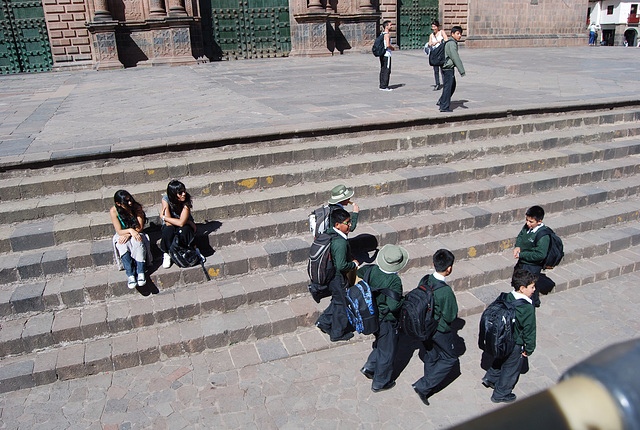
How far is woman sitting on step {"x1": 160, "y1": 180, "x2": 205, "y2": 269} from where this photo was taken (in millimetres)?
5605

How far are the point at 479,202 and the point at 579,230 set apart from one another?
4.56ft

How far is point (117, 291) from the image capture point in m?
5.50

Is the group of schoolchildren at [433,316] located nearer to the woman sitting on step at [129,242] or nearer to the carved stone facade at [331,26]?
the woman sitting on step at [129,242]

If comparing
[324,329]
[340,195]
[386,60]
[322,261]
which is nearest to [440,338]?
[322,261]

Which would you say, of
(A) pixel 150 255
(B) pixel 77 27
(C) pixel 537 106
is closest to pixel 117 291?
(A) pixel 150 255

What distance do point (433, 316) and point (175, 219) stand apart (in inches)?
115

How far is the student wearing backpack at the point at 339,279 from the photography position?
16.0 ft

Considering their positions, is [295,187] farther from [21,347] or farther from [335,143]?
[21,347]

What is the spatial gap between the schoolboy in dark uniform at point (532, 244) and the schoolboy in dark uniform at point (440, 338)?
1.35 meters

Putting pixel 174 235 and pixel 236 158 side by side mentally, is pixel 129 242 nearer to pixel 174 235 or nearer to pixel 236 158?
pixel 174 235

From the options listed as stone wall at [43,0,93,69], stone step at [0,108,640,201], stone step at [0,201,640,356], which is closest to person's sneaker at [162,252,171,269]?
stone step at [0,201,640,356]

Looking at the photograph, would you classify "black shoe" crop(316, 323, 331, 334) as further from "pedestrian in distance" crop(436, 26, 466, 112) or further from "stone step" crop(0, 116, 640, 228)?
"pedestrian in distance" crop(436, 26, 466, 112)

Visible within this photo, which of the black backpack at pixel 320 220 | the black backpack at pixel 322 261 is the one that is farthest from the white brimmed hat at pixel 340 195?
the black backpack at pixel 322 261

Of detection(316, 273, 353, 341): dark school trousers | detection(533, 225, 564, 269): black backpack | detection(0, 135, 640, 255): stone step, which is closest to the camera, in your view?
detection(316, 273, 353, 341): dark school trousers
